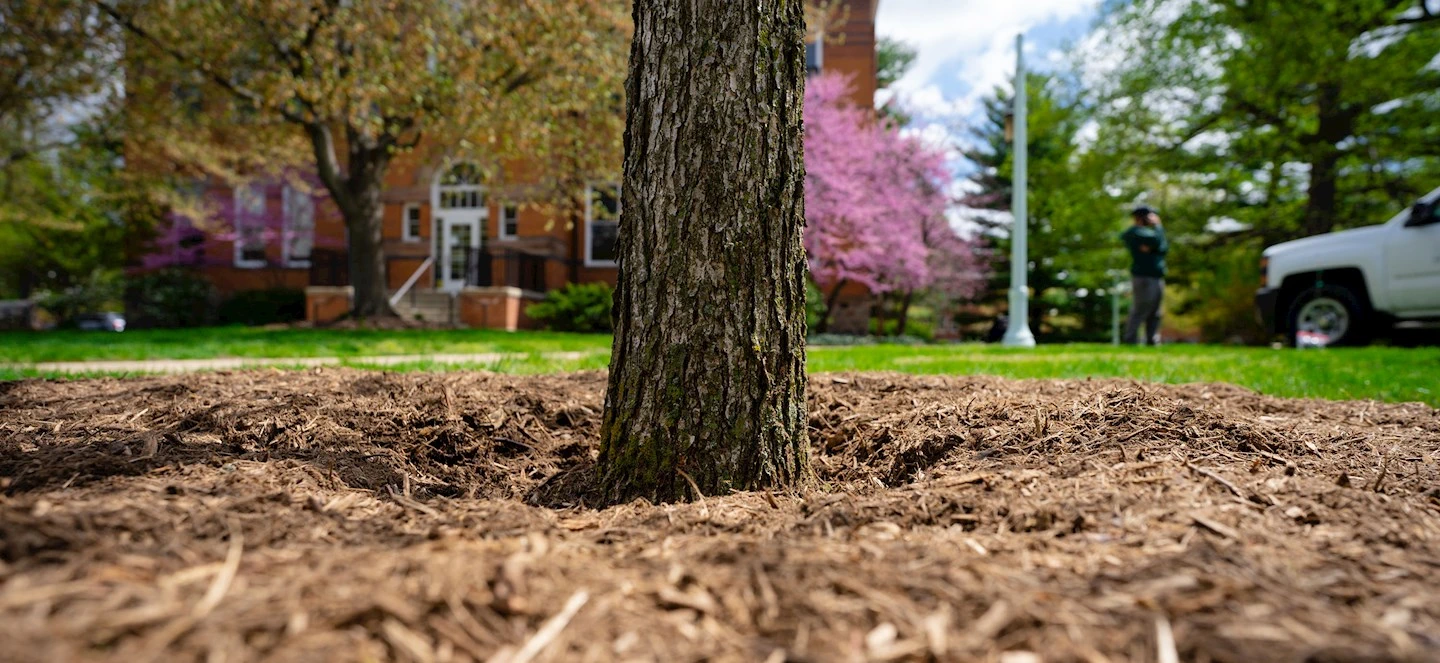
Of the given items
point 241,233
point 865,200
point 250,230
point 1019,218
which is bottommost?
point 1019,218

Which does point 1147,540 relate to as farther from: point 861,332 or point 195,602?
point 861,332

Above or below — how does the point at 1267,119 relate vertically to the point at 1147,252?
above

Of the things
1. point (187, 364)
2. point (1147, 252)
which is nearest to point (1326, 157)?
point (1147, 252)

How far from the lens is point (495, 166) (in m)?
13.0

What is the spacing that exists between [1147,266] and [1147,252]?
0.60 feet

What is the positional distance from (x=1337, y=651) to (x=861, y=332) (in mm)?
18813

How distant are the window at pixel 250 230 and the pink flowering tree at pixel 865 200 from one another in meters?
15.6

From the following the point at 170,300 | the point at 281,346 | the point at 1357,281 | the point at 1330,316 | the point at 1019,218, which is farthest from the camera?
the point at 170,300

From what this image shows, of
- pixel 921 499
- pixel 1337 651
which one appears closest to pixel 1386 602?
pixel 1337 651

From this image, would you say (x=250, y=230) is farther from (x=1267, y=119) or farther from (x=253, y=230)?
(x=1267, y=119)

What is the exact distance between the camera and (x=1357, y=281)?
932 cm

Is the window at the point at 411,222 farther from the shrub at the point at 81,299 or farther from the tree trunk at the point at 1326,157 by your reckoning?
the tree trunk at the point at 1326,157

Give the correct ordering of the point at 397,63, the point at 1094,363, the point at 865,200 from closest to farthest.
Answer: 1. the point at 1094,363
2. the point at 397,63
3. the point at 865,200

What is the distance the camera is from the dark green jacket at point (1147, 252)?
972 centimetres
